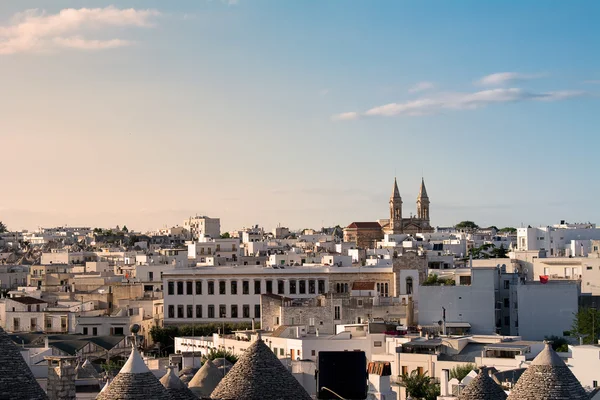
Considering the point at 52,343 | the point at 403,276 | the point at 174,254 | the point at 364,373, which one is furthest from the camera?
the point at 174,254

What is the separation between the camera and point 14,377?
1583 cm

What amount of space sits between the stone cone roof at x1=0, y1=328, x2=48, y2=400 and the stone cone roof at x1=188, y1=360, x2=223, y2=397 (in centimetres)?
682

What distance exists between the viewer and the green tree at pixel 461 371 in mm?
38375

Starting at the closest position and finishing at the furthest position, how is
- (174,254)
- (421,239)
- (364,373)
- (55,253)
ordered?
(364,373) < (174,254) < (55,253) < (421,239)

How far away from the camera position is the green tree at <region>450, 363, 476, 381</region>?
38375 mm

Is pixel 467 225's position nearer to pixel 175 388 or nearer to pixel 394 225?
pixel 394 225

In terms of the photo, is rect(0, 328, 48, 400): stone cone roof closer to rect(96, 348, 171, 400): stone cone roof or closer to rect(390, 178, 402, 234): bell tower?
rect(96, 348, 171, 400): stone cone roof

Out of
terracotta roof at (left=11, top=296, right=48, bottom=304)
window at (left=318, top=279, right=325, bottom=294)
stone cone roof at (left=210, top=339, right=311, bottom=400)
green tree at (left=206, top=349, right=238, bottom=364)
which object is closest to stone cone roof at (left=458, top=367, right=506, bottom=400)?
stone cone roof at (left=210, top=339, right=311, bottom=400)

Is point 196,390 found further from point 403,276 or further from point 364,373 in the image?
point 403,276

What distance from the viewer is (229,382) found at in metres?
18.0

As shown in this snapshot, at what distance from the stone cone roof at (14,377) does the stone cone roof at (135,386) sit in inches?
36.8

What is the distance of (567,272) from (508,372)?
107 ft

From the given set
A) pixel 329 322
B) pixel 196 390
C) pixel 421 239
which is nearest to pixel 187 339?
pixel 329 322

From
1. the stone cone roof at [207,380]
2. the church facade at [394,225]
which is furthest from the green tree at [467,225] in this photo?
the stone cone roof at [207,380]
